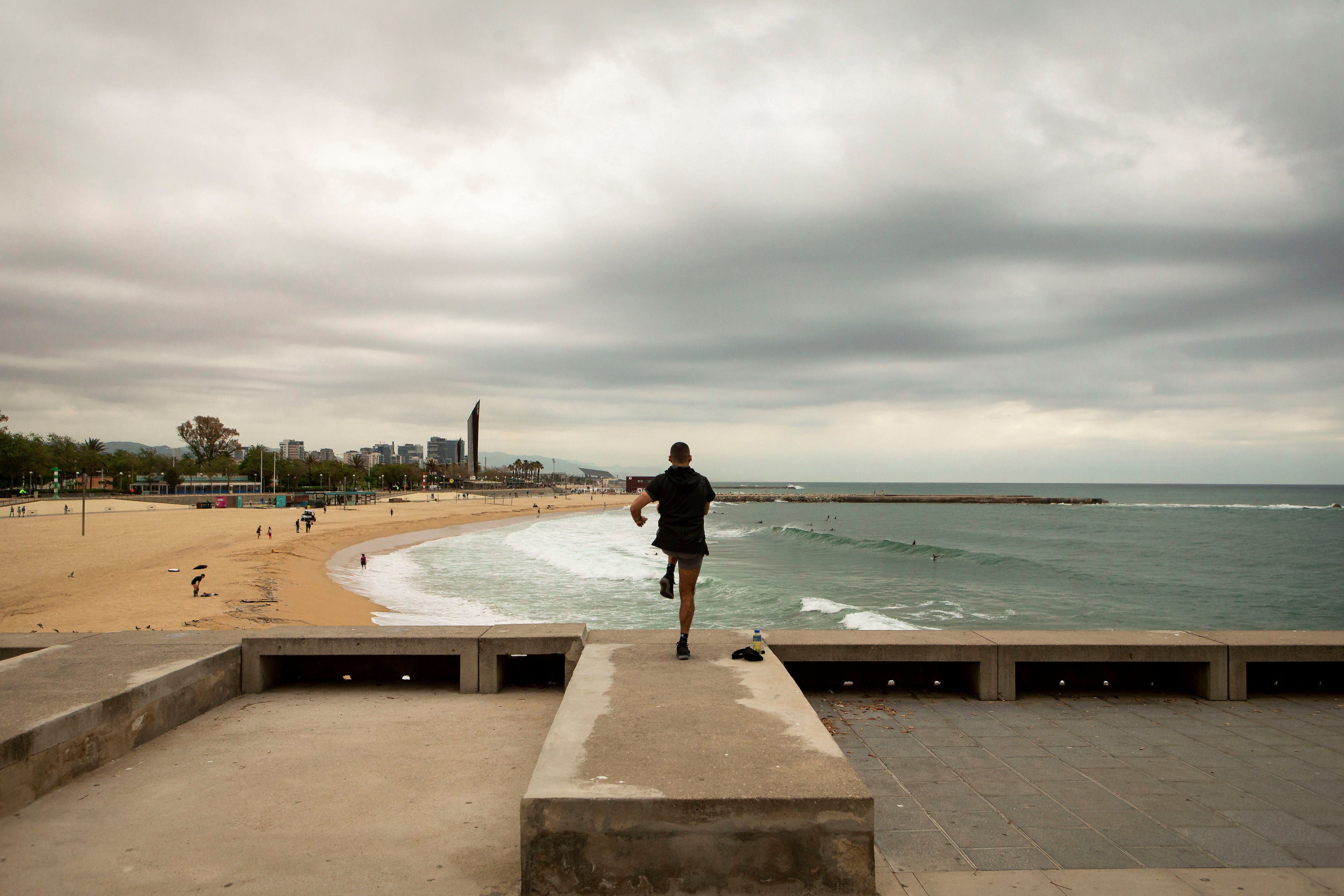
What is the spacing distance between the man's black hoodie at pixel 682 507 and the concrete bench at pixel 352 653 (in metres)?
1.74

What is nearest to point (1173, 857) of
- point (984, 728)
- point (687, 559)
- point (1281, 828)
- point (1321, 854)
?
point (1321, 854)

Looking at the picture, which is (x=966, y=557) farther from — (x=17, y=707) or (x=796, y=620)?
(x=17, y=707)

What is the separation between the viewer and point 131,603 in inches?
800

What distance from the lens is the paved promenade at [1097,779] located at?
3238 mm

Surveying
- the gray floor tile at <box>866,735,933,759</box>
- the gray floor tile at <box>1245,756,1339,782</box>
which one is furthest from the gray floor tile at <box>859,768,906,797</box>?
the gray floor tile at <box>1245,756,1339,782</box>

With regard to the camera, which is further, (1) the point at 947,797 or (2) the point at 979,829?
(1) the point at 947,797

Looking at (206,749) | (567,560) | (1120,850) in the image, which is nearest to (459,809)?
(206,749)

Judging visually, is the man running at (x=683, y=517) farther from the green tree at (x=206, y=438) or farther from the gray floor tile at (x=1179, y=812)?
the green tree at (x=206, y=438)

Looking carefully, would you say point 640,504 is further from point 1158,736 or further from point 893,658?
→ point 1158,736

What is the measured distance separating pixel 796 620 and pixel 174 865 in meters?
20.2

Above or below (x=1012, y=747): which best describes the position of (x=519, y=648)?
above

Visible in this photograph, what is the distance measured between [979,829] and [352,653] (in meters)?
4.41

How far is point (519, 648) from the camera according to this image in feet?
17.6

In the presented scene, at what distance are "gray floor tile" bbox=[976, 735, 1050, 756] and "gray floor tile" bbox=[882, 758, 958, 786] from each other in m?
0.44
